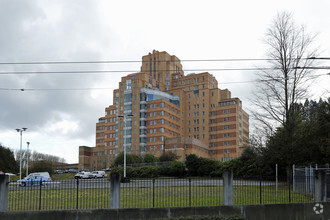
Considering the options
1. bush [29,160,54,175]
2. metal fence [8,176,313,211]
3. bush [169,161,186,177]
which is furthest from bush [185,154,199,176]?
metal fence [8,176,313,211]

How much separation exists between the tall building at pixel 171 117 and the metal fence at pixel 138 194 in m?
83.4

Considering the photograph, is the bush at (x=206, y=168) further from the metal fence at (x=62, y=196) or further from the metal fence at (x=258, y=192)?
the metal fence at (x=62, y=196)

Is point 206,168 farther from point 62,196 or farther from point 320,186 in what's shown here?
point 62,196

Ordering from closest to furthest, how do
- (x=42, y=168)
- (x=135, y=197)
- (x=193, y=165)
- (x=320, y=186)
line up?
(x=135, y=197) → (x=320, y=186) → (x=193, y=165) → (x=42, y=168)

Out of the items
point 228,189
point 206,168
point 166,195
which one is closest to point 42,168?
point 206,168

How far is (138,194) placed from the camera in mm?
18641

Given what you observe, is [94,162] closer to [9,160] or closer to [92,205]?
[9,160]

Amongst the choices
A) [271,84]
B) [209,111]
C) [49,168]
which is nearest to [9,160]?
[49,168]

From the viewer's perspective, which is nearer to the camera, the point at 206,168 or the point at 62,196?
the point at 62,196

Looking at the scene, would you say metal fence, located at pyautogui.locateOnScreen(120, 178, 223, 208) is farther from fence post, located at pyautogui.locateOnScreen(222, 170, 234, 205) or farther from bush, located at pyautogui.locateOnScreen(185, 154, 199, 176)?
bush, located at pyautogui.locateOnScreen(185, 154, 199, 176)

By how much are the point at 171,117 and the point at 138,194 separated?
99.0m

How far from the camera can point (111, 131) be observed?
127250 millimetres

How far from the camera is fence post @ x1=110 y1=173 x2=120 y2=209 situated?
16609mm

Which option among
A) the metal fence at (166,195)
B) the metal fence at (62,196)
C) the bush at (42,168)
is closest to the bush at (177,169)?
the bush at (42,168)
